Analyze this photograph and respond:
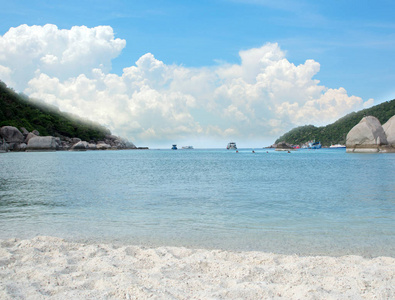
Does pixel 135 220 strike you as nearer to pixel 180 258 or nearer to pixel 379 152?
pixel 180 258

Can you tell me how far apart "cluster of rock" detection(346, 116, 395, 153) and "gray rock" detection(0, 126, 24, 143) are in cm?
8457

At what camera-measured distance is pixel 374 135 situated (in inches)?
2731

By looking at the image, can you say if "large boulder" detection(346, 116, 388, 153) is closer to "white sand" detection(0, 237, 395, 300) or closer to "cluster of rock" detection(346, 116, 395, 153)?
"cluster of rock" detection(346, 116, 395, 153)

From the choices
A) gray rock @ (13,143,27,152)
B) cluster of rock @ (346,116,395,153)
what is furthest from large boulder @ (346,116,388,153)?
gray rock @ (13,143,27,152)

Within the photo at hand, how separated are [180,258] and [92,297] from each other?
2.41m

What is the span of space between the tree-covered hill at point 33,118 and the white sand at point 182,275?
10064 centimetres

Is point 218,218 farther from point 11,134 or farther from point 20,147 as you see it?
point 20,147

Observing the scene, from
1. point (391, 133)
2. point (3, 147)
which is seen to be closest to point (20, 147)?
point (3, 147)

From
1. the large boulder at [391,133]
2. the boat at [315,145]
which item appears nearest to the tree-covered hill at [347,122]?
the boat at [315,145]

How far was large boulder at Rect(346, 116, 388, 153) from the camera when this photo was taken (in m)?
69.2

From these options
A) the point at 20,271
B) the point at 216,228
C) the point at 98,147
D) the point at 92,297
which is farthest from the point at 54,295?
the point at 98,147

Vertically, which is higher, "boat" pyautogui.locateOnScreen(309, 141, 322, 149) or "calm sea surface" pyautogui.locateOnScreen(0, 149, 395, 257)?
"boat" pyautogui.locateOnScreen(309, 141, 322, 149)

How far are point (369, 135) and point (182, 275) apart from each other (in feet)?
243

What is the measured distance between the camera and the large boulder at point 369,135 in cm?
6919
